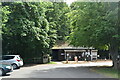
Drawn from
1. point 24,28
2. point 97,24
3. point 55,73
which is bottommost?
point 55,73

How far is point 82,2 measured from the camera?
859 inches

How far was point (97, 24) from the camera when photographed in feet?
62.7

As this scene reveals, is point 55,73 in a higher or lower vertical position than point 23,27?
lower

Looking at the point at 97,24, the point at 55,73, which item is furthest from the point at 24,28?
the point at 97,24

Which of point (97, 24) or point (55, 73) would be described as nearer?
point (55, 73)

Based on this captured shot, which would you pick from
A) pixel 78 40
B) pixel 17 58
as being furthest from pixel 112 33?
pixel 17 58

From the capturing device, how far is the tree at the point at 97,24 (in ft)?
58.5

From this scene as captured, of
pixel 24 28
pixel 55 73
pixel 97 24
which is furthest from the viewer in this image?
pixel 24 28

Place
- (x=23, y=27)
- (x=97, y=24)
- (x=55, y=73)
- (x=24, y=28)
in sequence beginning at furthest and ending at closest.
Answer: (x=24, y=28) < (x=23, y=27) < (x=97, y=24) < (x=55, y=73)

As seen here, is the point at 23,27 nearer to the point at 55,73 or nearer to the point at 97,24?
the point at 55,73

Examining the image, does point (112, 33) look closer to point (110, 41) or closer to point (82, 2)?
point (110, 41)

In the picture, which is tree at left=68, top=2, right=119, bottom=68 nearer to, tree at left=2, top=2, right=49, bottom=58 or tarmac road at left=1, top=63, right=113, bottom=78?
tarmac road at left=1, top=63, right=113, bottom=78

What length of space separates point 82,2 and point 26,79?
1136 cm

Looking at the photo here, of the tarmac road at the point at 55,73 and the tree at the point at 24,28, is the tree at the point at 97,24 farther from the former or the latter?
the tree at the point at 24,28
